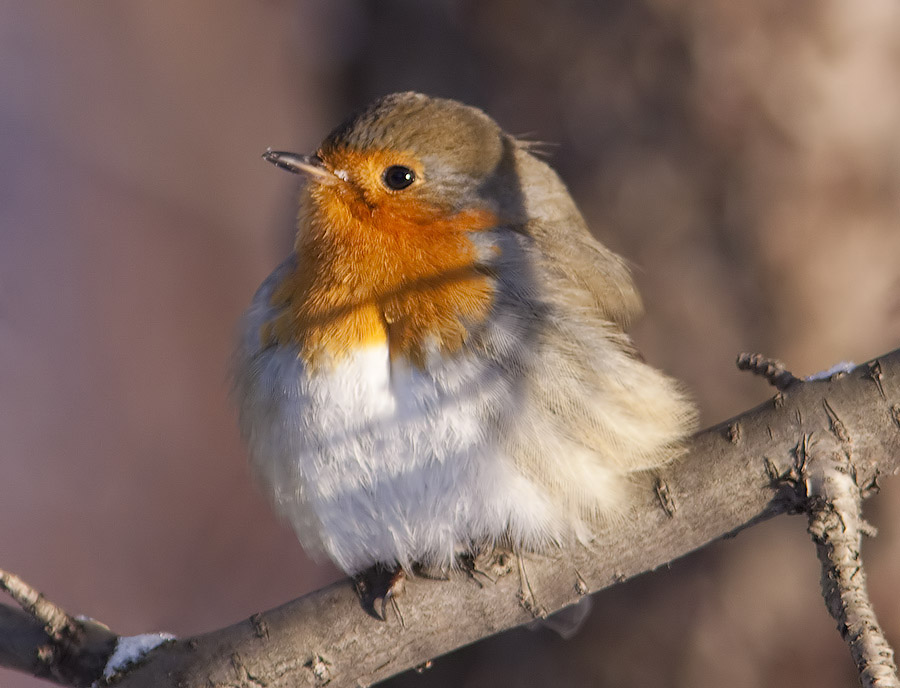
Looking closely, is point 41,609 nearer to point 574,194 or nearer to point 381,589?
point 381,589

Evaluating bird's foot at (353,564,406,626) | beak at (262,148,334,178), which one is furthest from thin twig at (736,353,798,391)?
beak at (262,148,334,178)

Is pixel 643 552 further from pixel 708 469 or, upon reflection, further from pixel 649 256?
pixel 649 256

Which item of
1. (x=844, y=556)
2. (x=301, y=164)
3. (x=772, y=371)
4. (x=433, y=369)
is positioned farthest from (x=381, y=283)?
(x=844, y=556)

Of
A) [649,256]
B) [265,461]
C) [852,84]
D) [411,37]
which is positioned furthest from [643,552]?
[411,37]

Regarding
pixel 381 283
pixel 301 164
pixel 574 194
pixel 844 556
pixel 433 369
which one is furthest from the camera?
pixel 574 194

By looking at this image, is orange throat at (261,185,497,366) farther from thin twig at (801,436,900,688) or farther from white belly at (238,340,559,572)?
thin twig at (801,436,900,688)

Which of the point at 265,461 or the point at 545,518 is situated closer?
the point at 545,518
